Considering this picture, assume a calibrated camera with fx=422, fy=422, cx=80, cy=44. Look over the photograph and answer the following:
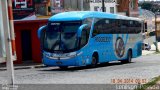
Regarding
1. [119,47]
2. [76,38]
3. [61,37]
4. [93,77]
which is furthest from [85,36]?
[93,77]

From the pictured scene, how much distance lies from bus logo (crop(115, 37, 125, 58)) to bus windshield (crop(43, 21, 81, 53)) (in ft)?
20.0

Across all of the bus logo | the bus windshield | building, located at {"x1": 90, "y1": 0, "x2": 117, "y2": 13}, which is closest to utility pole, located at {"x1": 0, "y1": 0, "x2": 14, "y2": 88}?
the bus windshield

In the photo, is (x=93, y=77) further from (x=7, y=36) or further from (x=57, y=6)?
(x=57, y=6)

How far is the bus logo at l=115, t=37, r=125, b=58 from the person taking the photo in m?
28.8

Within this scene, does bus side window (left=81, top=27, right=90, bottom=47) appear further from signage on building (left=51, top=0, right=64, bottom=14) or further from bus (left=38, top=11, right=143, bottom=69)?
signage on building (left=51, top=0, right=64, bottom=14)

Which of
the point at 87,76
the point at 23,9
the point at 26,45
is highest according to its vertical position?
the point at 23,9

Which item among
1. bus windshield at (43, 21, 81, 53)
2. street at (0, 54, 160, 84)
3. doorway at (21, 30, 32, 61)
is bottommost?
doorway at (21, 30, 32, 61)

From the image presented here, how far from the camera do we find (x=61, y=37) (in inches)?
920

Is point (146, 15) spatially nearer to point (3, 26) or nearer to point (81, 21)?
point (81, 21)

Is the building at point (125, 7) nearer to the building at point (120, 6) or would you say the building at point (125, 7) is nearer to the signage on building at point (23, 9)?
the building at point (120, 6)

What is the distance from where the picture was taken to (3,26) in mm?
4004

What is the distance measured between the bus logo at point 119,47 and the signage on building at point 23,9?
784cm

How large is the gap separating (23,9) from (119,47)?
8666 millimetres

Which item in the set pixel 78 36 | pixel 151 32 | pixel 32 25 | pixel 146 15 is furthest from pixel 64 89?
pixel 151 32
